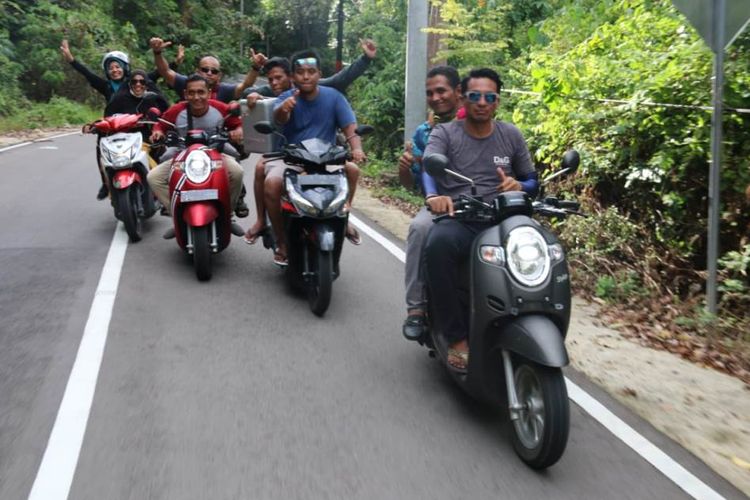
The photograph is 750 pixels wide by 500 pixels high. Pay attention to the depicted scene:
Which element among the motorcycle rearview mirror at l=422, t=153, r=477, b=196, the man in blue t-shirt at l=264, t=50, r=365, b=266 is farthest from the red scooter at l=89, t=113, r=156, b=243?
the motorcycle rearview mirror at l=422, t=153, r=477, b=196

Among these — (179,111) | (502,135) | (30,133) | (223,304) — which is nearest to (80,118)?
(30,133)

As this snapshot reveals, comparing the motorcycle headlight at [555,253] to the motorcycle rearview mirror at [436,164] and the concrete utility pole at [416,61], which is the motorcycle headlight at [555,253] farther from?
the concrete utility pole at [416,61]

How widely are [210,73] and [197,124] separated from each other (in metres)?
1.17

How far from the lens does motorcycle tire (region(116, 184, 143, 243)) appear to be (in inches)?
338

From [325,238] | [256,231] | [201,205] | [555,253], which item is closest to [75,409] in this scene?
[325,238]

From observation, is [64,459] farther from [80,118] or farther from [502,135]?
[80,118]

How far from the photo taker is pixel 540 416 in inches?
160

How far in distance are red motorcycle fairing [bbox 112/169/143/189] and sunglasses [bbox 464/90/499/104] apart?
16.0 ft

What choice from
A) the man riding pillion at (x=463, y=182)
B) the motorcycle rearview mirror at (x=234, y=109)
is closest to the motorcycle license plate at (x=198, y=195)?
the motorcycle rearview mirror at (x=234, y=109)

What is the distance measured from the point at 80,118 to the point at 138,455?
28887 millimetres

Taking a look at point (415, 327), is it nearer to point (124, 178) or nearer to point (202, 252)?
point (202, 252)

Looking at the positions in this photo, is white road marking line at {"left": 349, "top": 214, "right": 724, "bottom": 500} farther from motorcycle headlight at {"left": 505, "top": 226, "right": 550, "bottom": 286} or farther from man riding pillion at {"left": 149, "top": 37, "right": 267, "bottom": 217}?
man riding pillion at {"left": 149, "top": 37, "right": 267, "bottom": 217}

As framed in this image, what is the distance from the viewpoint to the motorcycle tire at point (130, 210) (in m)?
8.59

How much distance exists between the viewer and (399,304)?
7.07 meters
